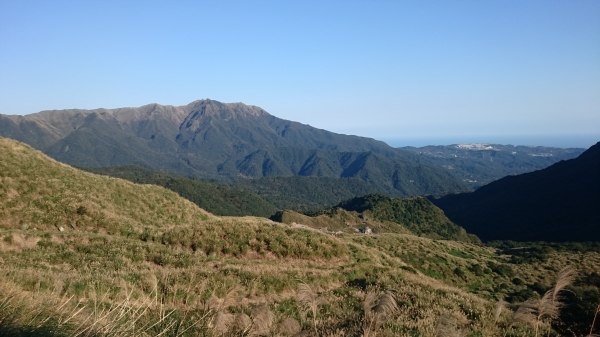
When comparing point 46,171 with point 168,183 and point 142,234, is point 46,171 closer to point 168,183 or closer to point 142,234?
point 142,234

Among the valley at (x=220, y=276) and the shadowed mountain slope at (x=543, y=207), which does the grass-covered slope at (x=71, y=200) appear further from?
the shadowed mountain slope at (x=543, y=207)

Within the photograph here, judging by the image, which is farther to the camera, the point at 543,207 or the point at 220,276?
the point at 543,207

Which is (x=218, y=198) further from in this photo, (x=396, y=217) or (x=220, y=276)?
(x=220, y=276)

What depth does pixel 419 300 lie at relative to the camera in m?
10.5

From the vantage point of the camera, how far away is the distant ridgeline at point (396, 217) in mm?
83875

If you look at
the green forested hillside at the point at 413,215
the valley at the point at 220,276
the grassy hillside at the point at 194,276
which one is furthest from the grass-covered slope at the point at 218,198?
the grassy hillside at the point at 194,276

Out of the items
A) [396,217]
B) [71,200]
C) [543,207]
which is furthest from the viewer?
[543,207]

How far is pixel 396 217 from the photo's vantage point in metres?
108

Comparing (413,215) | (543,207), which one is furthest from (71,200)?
(543,207)

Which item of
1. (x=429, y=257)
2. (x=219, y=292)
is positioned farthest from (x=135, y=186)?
(x=429, y=257)

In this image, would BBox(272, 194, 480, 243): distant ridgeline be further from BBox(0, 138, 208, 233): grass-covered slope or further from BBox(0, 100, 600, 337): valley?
BBox(0, 138, 208, 233): grass-covered slope

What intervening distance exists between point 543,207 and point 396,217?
51.4 meters

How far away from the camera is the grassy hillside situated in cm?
591

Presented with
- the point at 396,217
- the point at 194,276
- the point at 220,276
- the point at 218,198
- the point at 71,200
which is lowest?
the point at 218,198
